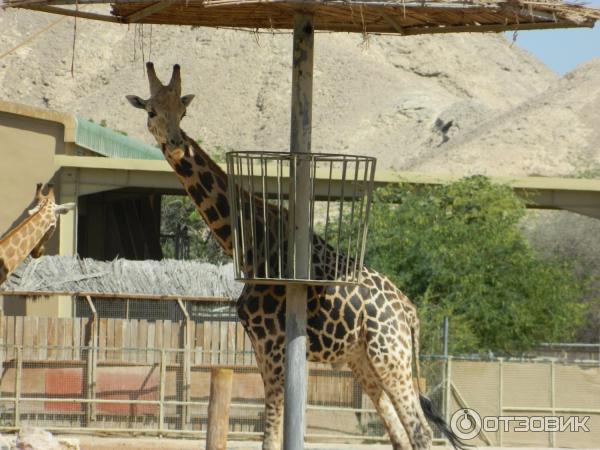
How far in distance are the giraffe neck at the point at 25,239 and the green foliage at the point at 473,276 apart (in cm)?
875

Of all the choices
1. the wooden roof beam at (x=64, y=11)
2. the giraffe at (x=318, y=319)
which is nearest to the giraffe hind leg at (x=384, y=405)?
the giraffe at (x=318, y=319)

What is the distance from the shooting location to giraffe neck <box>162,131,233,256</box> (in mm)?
11102

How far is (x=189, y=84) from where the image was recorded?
9069 cm

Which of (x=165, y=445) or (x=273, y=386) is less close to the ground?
(x=273, y=386)

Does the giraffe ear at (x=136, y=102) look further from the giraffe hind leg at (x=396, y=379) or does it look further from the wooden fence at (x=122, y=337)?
the wooden fence at (x=122, y=337)

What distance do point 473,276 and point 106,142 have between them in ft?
44.0

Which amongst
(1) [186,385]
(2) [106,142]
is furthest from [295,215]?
(2) [106,142]

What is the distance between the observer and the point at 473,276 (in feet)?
82.2

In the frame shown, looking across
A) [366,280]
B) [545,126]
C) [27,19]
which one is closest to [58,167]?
[366,280]

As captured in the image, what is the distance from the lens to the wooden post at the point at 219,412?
11.2 m

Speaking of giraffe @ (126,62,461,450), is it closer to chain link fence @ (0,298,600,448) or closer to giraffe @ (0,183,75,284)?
giraffe @ (0,183,75,284)

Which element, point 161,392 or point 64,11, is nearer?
point 64,11

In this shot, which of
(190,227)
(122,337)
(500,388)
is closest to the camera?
(500,388)

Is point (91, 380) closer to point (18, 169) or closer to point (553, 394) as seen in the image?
point (553, 394)
